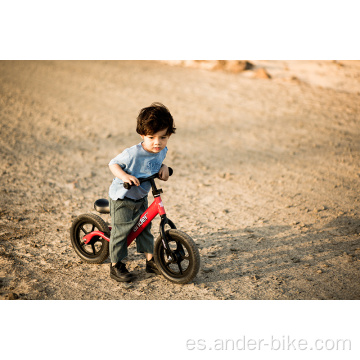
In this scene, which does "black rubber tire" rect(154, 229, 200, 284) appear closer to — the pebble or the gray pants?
the gray pants

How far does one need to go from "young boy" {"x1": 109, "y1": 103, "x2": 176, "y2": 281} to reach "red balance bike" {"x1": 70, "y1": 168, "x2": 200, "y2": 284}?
0.09 metres

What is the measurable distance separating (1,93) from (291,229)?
8797mm

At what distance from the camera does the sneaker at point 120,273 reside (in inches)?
139

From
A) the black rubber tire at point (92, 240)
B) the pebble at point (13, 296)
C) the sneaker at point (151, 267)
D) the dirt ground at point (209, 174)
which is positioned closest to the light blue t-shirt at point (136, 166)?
the black rubber tire at point (92, 240)

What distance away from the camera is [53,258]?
12.8 ft

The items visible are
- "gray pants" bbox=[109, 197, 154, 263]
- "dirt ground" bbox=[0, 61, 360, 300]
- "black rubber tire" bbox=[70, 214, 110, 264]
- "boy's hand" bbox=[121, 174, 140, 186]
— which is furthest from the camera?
"black rubber tire" bbox=[70, 214, 110, 264]

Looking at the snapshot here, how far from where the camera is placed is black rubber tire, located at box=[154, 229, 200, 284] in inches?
127

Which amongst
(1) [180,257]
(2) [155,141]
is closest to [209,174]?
(1) [180,257]

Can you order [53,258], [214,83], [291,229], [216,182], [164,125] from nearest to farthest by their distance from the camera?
[164,125] → [53,258] → [291,229] → [216,182] → [214,83]

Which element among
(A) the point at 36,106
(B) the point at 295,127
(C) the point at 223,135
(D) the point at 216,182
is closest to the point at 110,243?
(D) the point at 216,182

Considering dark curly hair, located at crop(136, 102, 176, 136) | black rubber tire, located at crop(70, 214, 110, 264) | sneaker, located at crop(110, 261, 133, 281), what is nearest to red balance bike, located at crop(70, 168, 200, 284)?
black rubber tire, located at crop(70, 214, 110, 264)

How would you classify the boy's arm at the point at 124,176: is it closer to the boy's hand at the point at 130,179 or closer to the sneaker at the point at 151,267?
the boy's hand at the point at 130,179

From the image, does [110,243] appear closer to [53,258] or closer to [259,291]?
[53,258]

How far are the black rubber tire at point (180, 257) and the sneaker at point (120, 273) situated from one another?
1.02 ft
